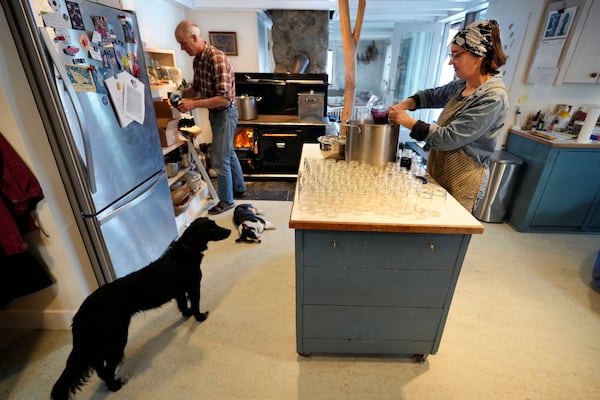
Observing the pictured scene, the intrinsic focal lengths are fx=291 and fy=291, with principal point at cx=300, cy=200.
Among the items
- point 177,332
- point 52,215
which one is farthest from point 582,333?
point 52,215

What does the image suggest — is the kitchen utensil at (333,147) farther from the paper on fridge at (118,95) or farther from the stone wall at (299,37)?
the stone wall at (299,37)

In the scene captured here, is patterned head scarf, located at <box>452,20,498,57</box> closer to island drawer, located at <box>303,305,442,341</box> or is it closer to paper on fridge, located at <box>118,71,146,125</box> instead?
island drawer, located at <box>303,305,442,341</box>

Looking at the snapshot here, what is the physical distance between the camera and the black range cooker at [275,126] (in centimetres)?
350

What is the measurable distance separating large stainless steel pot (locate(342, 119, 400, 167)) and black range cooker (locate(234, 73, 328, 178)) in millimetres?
1977

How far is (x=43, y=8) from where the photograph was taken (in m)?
1.17

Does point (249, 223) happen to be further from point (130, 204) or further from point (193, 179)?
point (130, 204)

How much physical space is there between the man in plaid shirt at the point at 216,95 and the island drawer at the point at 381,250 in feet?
6.09

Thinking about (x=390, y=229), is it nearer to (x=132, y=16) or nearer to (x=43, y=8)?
(x=43, y=8)

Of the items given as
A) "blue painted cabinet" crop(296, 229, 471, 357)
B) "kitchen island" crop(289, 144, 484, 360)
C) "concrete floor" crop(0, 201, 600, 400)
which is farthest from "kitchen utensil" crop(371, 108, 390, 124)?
"concrete floor" crop(0, 201, 600, 400)

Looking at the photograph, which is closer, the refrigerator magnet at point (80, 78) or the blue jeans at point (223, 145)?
the refrigerator magnet at point (80, 78)

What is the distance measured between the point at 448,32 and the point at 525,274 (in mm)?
4825

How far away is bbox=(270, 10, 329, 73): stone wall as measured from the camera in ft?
13.3

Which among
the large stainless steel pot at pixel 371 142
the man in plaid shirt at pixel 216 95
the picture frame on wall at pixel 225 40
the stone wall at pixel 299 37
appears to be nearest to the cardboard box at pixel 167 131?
the man in plaid shirt at pixel 216 95

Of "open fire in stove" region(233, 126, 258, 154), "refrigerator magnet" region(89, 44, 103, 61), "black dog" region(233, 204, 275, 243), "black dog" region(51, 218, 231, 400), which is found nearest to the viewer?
"black dog" region(51, 218, 231, 400)
